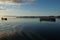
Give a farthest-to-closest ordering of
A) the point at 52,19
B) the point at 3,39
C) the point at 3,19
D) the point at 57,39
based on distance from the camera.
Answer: the point at 3,19 → the point at 52,19 → the point at 57,39 → the point at 3,39

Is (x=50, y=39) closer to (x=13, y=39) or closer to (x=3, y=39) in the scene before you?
(x=13, y=39)

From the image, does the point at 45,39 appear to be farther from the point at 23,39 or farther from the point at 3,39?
the point at 3,39

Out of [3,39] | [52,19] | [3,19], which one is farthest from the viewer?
[3,19]

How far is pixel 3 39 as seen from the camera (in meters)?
31.6

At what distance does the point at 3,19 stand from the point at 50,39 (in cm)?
8381

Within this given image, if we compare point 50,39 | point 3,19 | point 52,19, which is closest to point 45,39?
point 50,39

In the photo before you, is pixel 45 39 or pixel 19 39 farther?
pixel 45 39

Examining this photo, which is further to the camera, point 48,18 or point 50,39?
point 48,18

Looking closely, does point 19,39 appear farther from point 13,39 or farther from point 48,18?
point 48,18

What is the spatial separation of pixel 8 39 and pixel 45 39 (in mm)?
8775

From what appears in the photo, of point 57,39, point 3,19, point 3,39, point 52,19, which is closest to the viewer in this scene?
point 3,39

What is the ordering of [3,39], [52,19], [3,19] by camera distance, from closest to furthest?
[3,39]
[52,19]
[3,19]

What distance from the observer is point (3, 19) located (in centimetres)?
11412

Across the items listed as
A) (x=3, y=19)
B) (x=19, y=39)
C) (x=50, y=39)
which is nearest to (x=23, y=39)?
(x=19, y=39)
